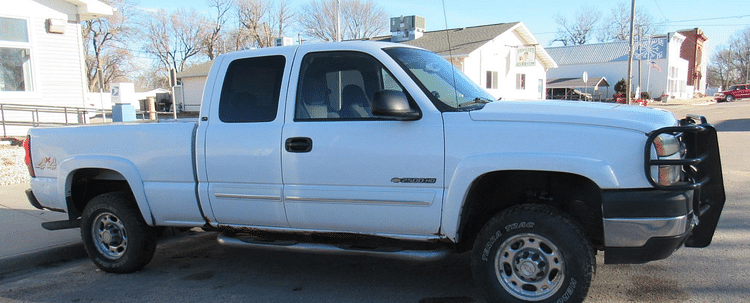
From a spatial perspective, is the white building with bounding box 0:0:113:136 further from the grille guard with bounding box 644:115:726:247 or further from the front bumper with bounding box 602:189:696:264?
the grille guard with bounding box 644:115:726:247

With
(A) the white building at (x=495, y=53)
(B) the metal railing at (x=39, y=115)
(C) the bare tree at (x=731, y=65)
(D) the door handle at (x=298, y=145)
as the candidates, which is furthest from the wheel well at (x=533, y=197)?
(C) the bare tree at (x=731, y=65)

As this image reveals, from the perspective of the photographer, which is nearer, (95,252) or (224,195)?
(224,195)

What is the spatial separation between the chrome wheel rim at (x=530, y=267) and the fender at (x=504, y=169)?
388 millimetres

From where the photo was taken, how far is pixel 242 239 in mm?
4414

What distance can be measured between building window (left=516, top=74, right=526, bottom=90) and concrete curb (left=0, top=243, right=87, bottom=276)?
3082 centimetres

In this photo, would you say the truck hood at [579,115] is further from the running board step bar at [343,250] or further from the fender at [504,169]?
the running board step bar at [343,250]

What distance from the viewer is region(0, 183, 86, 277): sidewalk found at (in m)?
5.32

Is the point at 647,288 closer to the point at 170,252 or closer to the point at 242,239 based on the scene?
the point at 242,239

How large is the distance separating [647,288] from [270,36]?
50720mm

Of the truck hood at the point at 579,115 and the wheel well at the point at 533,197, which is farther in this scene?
the wheel well at the point at 533,197

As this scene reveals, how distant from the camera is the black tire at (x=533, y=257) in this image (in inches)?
135

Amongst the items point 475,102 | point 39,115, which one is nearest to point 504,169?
point 475,102

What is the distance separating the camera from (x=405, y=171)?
375cm

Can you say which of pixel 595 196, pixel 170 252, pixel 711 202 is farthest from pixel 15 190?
pixel 711 202
